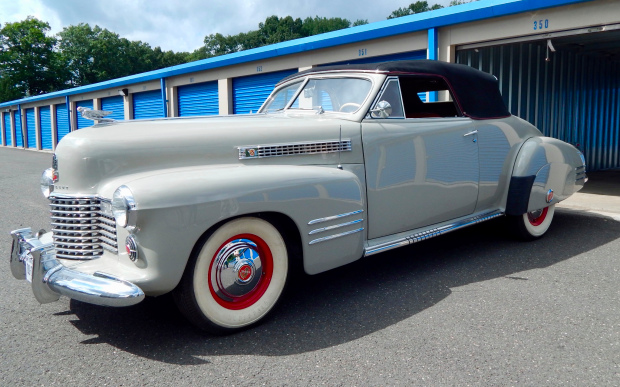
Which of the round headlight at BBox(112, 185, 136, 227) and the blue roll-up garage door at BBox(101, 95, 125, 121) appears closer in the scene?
the round headlight at BBox(112, 185, 136, 227)

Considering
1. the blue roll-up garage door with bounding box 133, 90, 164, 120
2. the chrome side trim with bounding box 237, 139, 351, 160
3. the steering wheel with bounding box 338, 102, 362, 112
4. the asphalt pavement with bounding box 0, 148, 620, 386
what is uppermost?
the blue roll-up garage door with bounding box 133, 90, 164, 120

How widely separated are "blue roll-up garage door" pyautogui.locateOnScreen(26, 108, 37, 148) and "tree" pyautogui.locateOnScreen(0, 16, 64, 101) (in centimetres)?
2463

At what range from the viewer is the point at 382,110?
3.92m

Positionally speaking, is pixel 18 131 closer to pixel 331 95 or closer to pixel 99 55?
pixel 99 55

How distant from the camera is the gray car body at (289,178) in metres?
2.83

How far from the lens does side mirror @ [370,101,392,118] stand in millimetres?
3906

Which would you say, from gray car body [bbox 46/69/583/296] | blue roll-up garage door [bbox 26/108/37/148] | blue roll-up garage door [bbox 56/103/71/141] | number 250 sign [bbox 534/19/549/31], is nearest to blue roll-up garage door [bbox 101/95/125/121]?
blue roll-up garage door [bbox 56/103/71/141]

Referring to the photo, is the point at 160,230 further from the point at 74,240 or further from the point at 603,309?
the point at 603,309

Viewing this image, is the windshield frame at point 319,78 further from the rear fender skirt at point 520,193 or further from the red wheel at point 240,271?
the rear fender skirt at point 520,193

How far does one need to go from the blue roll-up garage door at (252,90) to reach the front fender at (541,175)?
27.7ft

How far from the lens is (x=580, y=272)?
431cm

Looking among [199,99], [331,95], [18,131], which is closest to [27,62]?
[18,131]

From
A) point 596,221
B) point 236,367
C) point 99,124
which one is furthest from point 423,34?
point 236,367

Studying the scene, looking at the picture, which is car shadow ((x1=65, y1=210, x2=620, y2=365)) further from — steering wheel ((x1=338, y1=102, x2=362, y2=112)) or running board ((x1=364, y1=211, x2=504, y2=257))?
steering wheel ((x1=338, y1=102, x2=362, y2=112))
